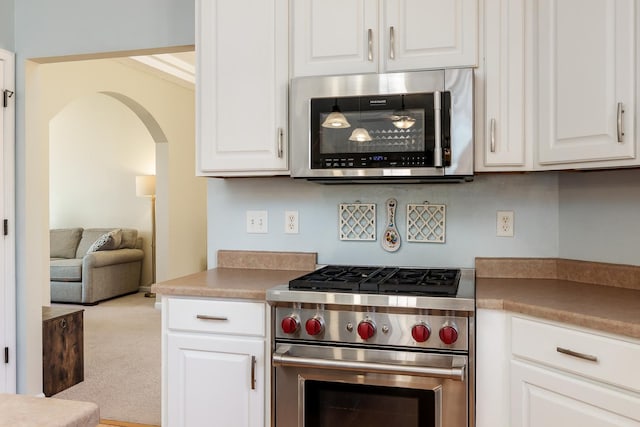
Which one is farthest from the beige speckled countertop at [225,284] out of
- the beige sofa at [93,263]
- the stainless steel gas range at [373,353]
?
the beige sofa at [93,263]

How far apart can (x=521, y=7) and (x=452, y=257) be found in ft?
3.51

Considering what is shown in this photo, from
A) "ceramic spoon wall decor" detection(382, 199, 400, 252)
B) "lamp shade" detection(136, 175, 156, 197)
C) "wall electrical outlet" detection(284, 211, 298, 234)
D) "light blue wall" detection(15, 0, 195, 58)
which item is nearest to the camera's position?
"ceramic spoon wall decor" detection(382, 199, 400, 252)

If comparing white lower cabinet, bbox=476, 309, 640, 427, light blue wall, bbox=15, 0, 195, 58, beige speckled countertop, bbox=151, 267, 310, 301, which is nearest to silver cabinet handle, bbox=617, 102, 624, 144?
white lower cabinet, bbox=476, 309, 640, 427

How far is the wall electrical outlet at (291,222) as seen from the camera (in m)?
2.61

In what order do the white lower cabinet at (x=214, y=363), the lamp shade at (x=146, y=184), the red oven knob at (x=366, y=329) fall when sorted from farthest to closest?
the lamp shade at (x=146, y=184)
the white lower cabinet at (x=214, y=363)
the red oven knob at (x=366, y=329)

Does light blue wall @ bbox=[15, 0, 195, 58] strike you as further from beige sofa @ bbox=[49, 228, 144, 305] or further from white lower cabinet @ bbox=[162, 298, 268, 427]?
beige sofa @ bbox=[49, 228, 144, 305]

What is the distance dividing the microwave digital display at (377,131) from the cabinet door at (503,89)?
16cm

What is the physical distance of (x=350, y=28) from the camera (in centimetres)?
221

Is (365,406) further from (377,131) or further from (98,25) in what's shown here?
(98,25)

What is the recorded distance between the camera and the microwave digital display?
208 centimetres

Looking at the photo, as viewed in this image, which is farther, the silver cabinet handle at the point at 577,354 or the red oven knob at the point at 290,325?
the red oven knob at the point at 290,325

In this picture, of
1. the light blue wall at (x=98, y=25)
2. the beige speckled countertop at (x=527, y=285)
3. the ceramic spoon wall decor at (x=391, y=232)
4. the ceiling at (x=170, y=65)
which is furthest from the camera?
the ceiling at (x=170, y=65)

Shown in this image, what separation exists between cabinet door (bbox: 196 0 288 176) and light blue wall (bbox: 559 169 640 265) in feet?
4.03

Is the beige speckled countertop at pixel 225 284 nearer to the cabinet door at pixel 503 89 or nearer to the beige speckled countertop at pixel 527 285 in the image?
the beige speckled countertop at pixel 527 285
